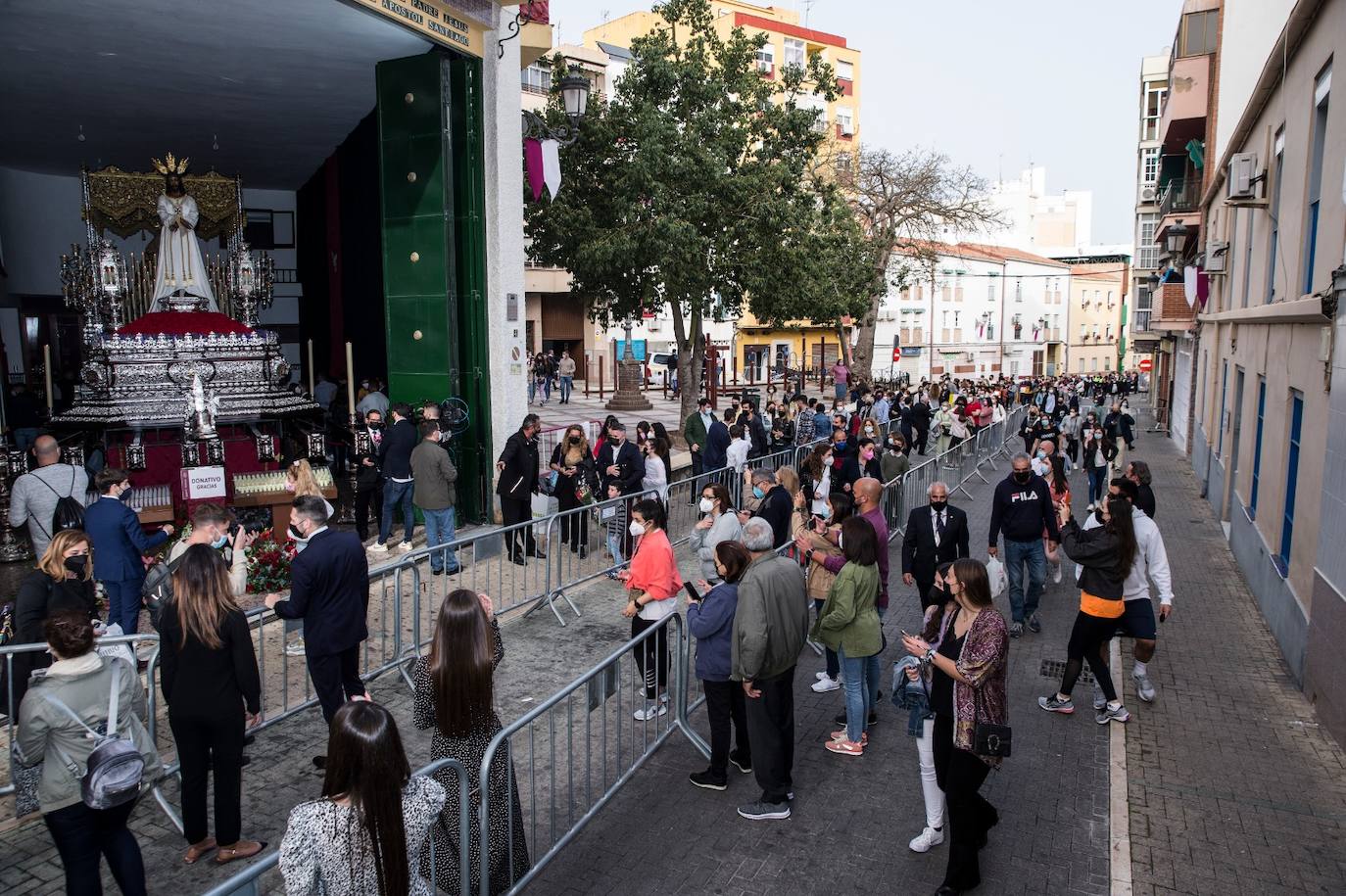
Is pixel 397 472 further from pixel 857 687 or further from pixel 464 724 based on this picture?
pixel 464 724

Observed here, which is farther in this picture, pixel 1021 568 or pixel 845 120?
pixel 845 120

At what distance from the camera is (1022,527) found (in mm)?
9438

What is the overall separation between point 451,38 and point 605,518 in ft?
21.6

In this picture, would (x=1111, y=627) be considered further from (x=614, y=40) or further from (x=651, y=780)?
(x=614, y=40)

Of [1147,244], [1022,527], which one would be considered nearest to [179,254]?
[1022,527]

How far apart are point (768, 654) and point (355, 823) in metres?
2.86

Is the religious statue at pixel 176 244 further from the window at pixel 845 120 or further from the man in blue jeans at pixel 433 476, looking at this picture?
the window at pixel 845 120

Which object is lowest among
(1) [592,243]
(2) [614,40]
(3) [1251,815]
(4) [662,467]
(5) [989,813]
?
(3) [1251,815]

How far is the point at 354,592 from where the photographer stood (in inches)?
236

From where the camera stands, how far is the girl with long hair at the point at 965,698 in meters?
4.84

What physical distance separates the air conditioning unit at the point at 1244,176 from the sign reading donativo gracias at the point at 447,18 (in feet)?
35.3

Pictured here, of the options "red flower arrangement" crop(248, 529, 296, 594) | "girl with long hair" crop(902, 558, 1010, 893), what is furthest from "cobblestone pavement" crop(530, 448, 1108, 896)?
"red flower arrangement" crop(248, 529, 296, 594)

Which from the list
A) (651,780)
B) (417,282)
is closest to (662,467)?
(417,282)

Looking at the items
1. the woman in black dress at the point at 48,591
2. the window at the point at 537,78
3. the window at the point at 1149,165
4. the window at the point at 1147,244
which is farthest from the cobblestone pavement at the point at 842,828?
the window at the point at 1149,165
